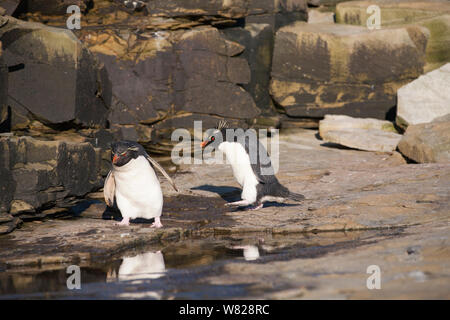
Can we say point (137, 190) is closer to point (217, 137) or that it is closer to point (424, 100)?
point (217, 137)

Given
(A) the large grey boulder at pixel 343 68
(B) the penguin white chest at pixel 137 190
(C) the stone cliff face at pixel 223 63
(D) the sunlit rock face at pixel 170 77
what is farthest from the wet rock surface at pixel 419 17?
(B) the penguin white chest at pixel 137 190

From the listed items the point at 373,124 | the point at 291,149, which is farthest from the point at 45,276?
the point at 373,124

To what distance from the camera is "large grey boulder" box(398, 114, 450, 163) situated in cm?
955

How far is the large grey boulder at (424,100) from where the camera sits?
11.8 m

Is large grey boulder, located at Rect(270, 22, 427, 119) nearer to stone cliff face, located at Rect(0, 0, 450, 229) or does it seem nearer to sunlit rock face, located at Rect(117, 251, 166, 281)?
stone cliff face, located at Rect(0, 0, 450, 229)

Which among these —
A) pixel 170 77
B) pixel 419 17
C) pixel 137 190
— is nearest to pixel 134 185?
pixel 137 190

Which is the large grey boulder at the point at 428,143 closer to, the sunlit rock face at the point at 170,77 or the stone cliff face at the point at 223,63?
the stone cliff face at the point at 223,63

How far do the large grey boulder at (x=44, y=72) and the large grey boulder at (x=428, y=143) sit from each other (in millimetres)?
5008

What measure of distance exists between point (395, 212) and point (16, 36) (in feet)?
14.9

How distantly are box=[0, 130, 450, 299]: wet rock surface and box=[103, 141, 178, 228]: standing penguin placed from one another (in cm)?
17

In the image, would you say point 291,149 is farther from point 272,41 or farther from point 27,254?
point 27,254

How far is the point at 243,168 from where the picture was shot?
7.61m

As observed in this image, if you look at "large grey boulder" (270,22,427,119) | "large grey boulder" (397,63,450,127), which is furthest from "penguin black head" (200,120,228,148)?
"large grey boulder" (270,22,427,119)

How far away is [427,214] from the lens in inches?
256
